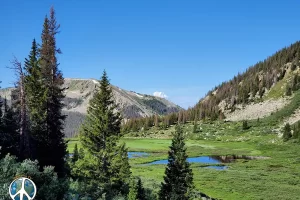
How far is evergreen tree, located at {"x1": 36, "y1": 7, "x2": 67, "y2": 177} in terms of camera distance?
122 feet

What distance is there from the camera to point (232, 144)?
12694 centimetres

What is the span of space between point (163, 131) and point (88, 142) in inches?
6071

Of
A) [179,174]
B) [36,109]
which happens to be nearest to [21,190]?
[179,174]

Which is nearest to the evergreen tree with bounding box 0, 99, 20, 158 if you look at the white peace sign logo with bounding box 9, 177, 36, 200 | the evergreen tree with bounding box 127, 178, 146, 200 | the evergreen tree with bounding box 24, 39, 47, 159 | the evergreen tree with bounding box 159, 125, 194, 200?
the evergreen tree with bounding box 24, 39, 47, 159

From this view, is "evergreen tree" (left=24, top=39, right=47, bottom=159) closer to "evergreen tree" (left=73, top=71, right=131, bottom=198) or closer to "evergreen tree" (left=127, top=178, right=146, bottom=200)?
"evergreen tree" (left=73, top=71, right=131, bottom=198)

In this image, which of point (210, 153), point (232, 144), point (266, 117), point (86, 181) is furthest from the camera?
point (266, 117)

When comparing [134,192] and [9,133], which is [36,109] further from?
[134,192]

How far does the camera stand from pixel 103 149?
111ft

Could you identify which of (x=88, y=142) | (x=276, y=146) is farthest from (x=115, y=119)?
(x=276, y=146)

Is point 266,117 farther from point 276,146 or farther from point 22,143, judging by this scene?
point 22,143

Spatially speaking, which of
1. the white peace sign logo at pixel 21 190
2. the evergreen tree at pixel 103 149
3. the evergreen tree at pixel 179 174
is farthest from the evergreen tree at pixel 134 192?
the white peace sign logo at pixel 21 190

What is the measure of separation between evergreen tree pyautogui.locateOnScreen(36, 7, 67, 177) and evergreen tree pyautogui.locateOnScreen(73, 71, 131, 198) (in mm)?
4804

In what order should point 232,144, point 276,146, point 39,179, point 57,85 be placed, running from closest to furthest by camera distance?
point 39,179 < point 57,85 < point 276,146 < point 232,144

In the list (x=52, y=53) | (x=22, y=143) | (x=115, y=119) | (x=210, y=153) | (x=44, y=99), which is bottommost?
(x=210, y=153)
